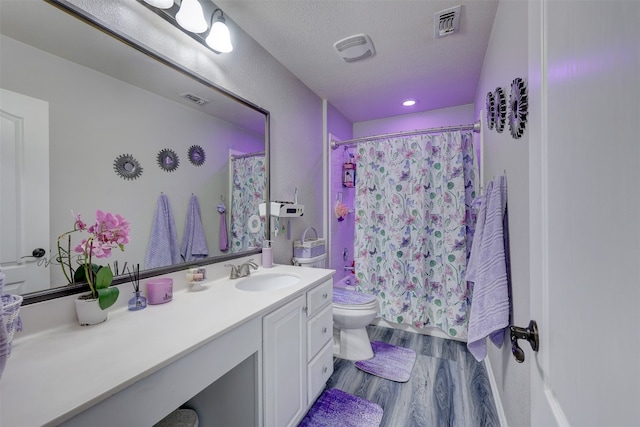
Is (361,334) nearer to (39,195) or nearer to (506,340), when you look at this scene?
(506,340)

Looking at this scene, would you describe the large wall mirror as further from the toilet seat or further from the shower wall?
the shower wall

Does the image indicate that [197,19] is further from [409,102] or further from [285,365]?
[409,102]

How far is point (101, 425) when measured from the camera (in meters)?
0.60

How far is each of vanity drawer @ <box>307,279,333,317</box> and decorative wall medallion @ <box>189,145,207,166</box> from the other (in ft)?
3.16

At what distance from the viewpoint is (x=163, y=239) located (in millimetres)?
1242

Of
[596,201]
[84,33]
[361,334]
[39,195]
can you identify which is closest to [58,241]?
[39,195]

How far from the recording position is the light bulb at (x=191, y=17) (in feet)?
4.13

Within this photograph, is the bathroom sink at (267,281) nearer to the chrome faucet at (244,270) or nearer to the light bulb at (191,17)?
the chrome faucet at (244,270)

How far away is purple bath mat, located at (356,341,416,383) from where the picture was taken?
6.12ft

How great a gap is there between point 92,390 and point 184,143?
1112 mm

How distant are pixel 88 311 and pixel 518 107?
5.93 ft

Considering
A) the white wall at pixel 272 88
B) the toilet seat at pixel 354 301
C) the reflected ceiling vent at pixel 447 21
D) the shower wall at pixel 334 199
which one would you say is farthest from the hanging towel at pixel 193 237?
the reflected ceiling vent at pixel 447 21

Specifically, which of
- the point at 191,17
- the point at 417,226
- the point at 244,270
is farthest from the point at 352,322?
the point at 191,17

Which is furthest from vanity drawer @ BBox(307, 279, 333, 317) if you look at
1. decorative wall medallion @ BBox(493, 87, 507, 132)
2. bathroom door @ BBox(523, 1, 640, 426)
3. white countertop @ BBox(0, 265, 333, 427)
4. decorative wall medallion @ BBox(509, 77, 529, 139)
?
decorative wall medallion @ BBox(493, 87, 507, 132)
